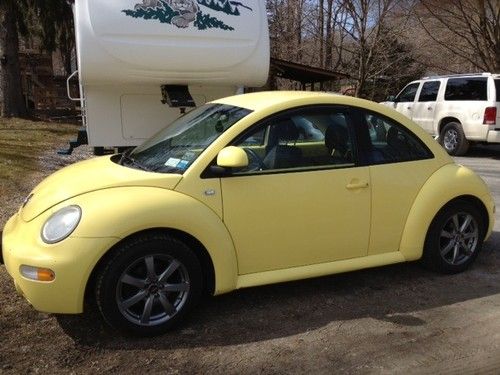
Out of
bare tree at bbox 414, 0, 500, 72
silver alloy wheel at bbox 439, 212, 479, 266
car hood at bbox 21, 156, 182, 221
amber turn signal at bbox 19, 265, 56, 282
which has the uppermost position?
bare tree at bbox 414, 0, 500, 72

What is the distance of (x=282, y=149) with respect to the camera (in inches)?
156

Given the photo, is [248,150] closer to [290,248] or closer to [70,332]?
[290,248]

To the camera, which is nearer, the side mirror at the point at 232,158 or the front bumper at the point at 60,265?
the front bumper at the point at 60,265

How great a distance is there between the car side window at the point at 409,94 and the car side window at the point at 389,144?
10536 millimetres

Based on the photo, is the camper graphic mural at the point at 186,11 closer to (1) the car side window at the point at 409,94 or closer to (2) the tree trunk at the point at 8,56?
(1) the car side window at the point at 409,94

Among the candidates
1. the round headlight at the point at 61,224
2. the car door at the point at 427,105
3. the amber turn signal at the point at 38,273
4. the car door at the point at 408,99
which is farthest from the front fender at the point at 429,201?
the car door at the point at 408,99

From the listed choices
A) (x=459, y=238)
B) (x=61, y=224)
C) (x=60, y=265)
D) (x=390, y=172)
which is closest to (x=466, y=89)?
(x=459, y=238)

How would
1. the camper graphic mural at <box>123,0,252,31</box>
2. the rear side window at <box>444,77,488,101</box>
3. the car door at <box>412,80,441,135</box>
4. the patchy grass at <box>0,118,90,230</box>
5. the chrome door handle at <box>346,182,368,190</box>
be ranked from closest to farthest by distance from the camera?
1. the chrome door handle at <box>346,182,368,190</box>
2. the camper graphic mural at <box>123,0,252,31</box>
3. the patchy grass at <box>0,118,90,230</box>
4. the rear side window at <box>444,77,488,101</box>
5. the car door at <box>412,80,441,135</box>

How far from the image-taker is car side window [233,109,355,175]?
153 inches

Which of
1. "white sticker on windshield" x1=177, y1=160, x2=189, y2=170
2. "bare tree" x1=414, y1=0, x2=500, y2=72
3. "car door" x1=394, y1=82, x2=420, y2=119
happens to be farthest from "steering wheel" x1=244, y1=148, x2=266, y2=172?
"bare tree" x1=414, y1=0, x2=500, y2=72

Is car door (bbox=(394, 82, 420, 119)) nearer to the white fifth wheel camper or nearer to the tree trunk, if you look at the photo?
the white fifth wheel camper

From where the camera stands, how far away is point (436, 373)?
3.15 metres

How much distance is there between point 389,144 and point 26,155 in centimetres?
918

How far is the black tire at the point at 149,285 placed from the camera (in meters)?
3.37
